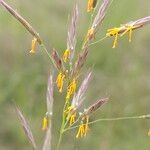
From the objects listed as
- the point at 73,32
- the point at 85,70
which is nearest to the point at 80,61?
the point at 73,32

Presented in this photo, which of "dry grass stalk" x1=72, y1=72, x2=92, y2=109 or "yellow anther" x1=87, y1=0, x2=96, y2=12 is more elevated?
"yellow anther" x1=87, y1=0, x2=96, y2=12

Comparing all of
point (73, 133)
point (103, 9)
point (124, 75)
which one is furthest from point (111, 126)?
point (103, 9)

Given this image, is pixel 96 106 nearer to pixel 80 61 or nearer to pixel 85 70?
pixel 80 61

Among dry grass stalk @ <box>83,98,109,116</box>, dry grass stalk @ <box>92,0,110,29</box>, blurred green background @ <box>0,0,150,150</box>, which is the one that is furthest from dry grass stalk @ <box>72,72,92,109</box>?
blurred green background @ <box>0,0,150,150</box>

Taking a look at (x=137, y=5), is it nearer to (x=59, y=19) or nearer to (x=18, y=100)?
(x=59, y=19)

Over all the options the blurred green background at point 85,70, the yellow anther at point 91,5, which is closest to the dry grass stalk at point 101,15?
the yellow anther at point 91,5

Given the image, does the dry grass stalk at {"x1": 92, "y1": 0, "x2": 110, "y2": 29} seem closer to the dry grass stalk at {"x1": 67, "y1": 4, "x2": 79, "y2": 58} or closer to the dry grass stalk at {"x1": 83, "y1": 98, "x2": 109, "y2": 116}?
the dry grass stalk at {"x1": 67, "y1": 4, "x2": 79, "y2": 58}

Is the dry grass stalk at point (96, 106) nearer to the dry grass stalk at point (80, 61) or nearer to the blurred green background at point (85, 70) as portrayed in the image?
the dry grass stalk at point (80, 61)

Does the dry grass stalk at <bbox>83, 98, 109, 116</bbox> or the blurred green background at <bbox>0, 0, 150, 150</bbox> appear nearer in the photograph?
the dry grass stalk at <bbox>83, 98, 109, 116</bbox>

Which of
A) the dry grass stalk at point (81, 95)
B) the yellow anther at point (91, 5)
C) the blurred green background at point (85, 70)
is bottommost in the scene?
the blurred green background at point (85, 70)
